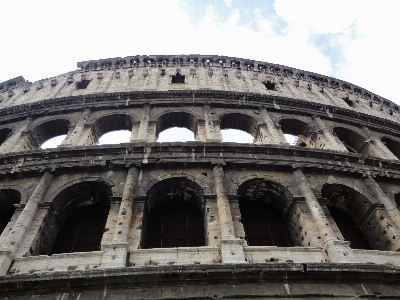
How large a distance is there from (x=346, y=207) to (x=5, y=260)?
27.2 feet

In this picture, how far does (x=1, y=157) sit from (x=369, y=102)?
1594 centimetres

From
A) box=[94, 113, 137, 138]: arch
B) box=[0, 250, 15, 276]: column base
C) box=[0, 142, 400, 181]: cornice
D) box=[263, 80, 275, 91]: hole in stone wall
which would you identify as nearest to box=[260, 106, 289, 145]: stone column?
box=[0, 142, 400, 181]: cornice

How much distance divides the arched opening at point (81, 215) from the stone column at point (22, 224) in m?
0.44

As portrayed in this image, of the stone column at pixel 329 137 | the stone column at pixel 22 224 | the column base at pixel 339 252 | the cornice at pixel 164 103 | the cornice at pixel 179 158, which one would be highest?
the cornice at pixel 164 103

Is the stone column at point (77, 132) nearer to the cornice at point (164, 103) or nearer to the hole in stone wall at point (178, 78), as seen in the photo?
the cornice at point (164, 103)

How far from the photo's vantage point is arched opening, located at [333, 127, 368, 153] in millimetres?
13353

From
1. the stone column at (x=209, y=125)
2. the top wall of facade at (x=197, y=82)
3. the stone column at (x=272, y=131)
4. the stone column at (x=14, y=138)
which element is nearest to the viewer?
the stone column at (x=209, y=125)

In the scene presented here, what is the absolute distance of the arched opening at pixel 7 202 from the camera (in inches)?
365

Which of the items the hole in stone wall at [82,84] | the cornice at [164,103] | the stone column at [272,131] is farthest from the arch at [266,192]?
the hole in stone wall at [82,84]

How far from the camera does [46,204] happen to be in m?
8.48

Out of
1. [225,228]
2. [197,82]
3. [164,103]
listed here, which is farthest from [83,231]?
[197,82]

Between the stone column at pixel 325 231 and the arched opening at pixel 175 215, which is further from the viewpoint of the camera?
the arched opening at pixel 175 215

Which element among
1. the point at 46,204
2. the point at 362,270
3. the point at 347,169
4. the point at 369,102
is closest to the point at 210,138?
the point at 347,169

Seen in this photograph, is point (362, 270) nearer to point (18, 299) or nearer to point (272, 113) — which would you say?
point (18, 299)
